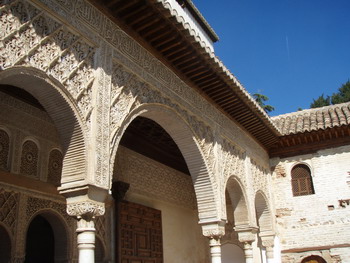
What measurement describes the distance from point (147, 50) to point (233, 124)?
3.99 meters

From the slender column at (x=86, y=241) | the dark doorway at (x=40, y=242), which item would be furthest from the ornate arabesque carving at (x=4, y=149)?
the slender column at (x=86, y=241)

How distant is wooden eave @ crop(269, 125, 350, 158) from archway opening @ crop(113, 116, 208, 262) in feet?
9.91

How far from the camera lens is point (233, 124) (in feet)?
33.1

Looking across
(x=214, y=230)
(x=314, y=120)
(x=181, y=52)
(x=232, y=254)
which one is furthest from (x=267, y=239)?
(x=181, y=52)

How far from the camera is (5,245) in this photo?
6605 mm

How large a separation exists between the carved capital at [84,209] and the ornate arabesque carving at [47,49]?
1.02 metres

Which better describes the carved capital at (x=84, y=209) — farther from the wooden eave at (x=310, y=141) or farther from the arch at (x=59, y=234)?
the wooden eave at (x=310, y=141)

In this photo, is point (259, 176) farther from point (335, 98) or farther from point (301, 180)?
point (335, 98)

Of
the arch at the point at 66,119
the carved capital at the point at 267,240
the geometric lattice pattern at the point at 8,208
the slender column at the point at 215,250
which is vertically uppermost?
the arch at the point at 66,119

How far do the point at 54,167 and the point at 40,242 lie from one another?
150 centimetres

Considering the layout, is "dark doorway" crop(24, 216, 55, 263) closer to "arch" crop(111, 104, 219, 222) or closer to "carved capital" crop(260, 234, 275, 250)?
"arch" crop(111, 104, 219, 222)

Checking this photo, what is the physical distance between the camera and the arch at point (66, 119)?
4.68 metres

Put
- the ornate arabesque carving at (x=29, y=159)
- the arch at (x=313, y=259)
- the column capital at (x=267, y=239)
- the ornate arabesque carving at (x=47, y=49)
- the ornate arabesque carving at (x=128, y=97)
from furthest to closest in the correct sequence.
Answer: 1. the column capital at (x=267, y=239)
2. the arch at (x=313, y=259)
3. the ornate arabesque carving at (x=29, y=159)
4. the ornate arabesque carving at (x=128, y=97)
5. the ornate arabesque carving at (x=47, y=49)

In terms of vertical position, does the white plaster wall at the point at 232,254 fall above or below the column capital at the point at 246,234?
below
